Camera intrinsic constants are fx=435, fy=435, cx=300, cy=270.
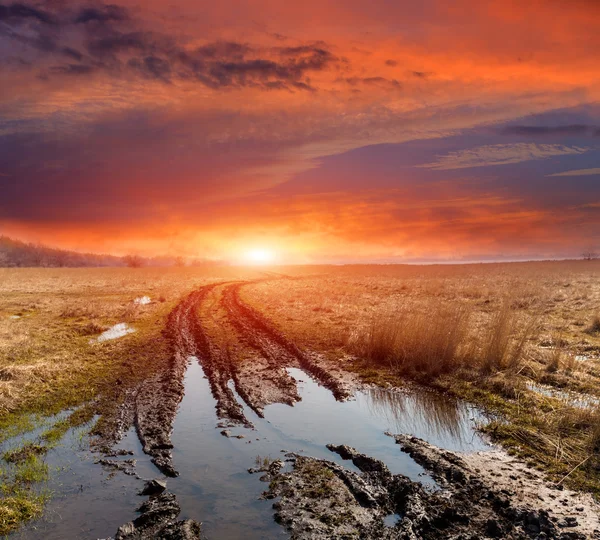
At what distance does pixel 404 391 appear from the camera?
10664 mm

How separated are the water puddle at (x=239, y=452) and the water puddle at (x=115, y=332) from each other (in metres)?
7.64

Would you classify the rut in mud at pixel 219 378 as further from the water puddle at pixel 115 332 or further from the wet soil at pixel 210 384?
the water puddle at pixel 115 332

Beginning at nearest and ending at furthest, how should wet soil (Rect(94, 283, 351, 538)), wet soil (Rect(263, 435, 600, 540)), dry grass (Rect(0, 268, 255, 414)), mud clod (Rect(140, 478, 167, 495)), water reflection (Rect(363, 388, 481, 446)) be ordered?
wet soil (Rect(263, 435, 600, 540)), mud clod (Rect(140, 478, 167, 495)), wet soil (Rect(94, 283, 351, 538)), water reflection (Rect(363, 388, 481, 446)), dry grass (Rect(0, 268, 255, 414))

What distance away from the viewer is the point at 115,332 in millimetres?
18609

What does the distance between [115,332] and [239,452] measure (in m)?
13.5

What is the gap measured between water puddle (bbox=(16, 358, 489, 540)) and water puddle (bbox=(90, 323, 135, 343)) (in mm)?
7636

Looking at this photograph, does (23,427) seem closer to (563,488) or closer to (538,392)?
(563,488)

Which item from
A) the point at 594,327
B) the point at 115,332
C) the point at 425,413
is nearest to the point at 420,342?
the point at 425,413

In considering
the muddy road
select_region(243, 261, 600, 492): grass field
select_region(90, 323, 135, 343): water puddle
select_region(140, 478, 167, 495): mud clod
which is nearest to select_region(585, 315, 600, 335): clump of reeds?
select_region(243, 261, 600, 492): grass field

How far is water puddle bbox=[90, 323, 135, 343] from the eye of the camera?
55.5ft

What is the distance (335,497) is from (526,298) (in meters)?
27.1

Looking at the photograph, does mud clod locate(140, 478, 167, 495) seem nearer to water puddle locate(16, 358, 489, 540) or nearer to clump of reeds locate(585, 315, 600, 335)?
water puddle locate(16, 358, 489, 540)

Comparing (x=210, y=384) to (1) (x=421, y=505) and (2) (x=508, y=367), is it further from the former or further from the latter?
(2) (x=508, y=367)

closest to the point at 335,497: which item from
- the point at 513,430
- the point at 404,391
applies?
the point at 513,430
